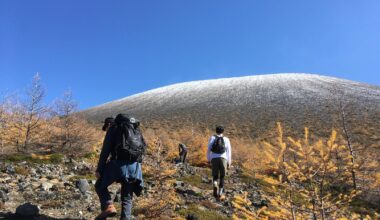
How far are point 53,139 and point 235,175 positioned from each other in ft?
Answer: 34.8

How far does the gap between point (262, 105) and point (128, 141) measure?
4868 centimetres

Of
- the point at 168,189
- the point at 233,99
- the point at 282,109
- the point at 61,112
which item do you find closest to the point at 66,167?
the point at 168,189

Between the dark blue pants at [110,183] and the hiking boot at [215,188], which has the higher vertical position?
the dark blue pants at [110,183]

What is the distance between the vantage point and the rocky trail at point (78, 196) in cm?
741

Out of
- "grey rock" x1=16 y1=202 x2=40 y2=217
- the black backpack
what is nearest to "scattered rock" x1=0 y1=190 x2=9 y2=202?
"grey rock" x1=16 y1=202 x2=40 y2=217

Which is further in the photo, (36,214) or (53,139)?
(53,139)

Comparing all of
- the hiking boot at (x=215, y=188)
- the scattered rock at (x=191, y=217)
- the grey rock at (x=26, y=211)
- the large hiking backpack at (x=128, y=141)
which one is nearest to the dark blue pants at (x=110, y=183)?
the large hiking backpack at (x=128, y=141)

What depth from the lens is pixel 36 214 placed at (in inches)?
271

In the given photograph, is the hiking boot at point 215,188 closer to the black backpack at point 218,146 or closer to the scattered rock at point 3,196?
the black backpack at point 218,146

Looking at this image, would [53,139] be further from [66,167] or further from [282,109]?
[282,109]

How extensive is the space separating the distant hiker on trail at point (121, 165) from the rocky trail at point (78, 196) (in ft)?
5.67

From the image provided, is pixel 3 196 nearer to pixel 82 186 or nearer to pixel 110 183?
pixel 82 186

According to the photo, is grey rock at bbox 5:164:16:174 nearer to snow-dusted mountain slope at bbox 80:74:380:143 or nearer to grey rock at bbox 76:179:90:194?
grey rock at bbox 76:179:90:194

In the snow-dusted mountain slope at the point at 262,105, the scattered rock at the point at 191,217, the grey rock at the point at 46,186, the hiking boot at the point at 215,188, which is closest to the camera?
the scattered rock at the point at 191,217
